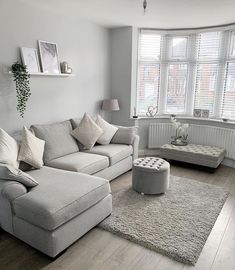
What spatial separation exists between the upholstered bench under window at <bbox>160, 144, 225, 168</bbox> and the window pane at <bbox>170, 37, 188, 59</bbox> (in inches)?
74.3

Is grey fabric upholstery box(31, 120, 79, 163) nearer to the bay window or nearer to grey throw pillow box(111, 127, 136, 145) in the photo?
grey throw pillow box(111, 127, 136, 145)

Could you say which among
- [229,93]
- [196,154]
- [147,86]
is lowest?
[196,154]

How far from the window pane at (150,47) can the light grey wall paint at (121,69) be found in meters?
0.35

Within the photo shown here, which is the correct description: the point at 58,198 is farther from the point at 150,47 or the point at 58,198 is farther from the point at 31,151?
the point at 150,47

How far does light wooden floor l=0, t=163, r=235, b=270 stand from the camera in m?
2.02

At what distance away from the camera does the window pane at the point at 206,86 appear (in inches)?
184

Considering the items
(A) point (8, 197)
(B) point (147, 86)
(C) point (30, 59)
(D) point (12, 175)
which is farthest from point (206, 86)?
(A) point (8, 197)

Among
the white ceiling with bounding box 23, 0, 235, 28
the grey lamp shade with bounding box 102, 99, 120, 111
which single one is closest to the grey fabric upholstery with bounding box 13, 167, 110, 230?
the grey lamp shade with bounding box 102, 99, 120, 111

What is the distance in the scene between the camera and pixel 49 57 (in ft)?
11.8

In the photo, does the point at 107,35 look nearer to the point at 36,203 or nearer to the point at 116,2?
the point at 116,2

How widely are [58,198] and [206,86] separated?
12.7 feet

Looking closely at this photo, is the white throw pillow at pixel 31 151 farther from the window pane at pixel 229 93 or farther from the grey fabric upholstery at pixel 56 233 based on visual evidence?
the window pane at pixel 229 93

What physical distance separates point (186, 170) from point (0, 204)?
3.16 meters

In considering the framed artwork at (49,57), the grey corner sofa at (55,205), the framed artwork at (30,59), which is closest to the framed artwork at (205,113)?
the grey corner sofa at (55,205)
